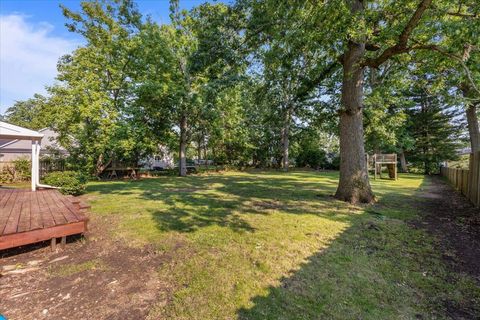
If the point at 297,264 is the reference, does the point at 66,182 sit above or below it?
above

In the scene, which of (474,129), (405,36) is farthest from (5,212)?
(474,129)

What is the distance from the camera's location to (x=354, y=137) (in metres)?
6.34

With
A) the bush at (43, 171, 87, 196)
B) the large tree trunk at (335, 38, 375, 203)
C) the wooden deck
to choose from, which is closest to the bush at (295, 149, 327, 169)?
the large tree trunk at (335, 38, 375, 203)

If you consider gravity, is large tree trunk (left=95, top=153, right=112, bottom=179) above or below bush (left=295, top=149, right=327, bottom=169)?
below

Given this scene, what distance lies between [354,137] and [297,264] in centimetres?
456

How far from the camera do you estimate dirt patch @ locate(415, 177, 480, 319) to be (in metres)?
2.82

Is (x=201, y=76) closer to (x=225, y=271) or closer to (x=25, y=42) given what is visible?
(x=25, y=42)

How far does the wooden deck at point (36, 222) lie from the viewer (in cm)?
313

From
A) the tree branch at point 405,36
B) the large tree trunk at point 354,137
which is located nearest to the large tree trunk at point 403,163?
the large tree trunk at point 354,137

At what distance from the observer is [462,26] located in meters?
4.02

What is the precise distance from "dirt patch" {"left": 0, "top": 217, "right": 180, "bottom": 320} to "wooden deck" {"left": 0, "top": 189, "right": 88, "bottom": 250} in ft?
1.04

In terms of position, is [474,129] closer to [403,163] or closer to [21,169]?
[403,163]

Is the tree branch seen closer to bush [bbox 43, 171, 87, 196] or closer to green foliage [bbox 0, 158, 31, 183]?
→ bush [bbox 43, 171, 87, 196]

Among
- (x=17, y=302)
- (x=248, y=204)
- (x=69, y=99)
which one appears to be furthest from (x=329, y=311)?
(x=69, y=99)
